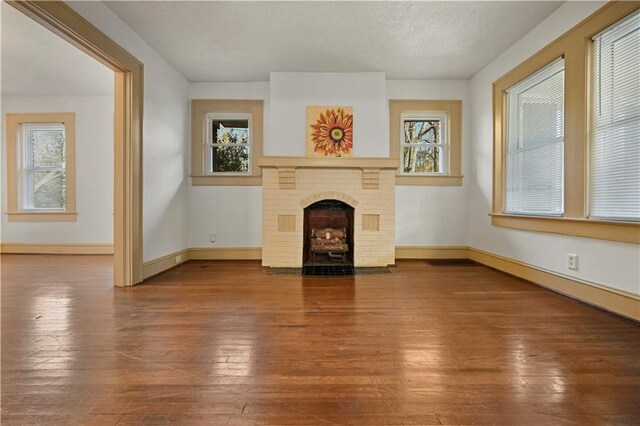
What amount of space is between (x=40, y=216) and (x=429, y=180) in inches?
256

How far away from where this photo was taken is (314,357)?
1688mm

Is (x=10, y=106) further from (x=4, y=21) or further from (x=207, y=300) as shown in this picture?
(x=207, y=300)

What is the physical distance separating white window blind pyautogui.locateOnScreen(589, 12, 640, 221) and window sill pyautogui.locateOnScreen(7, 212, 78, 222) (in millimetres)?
7116

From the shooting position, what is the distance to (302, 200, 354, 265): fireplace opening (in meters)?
4.33

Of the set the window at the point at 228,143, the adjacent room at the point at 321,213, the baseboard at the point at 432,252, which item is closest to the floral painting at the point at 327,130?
the adjacent room at the point at 321,213

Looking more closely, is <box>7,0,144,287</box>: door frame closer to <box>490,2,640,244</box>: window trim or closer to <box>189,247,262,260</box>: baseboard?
<box>189,247,262,260</box>: baseboard

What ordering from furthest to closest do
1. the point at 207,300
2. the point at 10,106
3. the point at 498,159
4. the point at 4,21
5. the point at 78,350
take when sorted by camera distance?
the point at 10,106
the point at 498,159
the point at 4,21
the point at 207,300
the point at 78,350

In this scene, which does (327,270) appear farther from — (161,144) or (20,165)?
(20,165)

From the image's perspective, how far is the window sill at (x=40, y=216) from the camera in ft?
17.5

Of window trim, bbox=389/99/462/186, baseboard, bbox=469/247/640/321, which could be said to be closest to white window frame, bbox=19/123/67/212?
window trim, bbox=389/99/462/186

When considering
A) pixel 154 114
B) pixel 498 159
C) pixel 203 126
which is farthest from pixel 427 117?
pixel 154 114

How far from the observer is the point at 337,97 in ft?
14.2

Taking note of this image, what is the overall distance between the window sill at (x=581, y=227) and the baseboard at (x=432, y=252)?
1.02 meters

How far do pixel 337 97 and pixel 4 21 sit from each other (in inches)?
142
